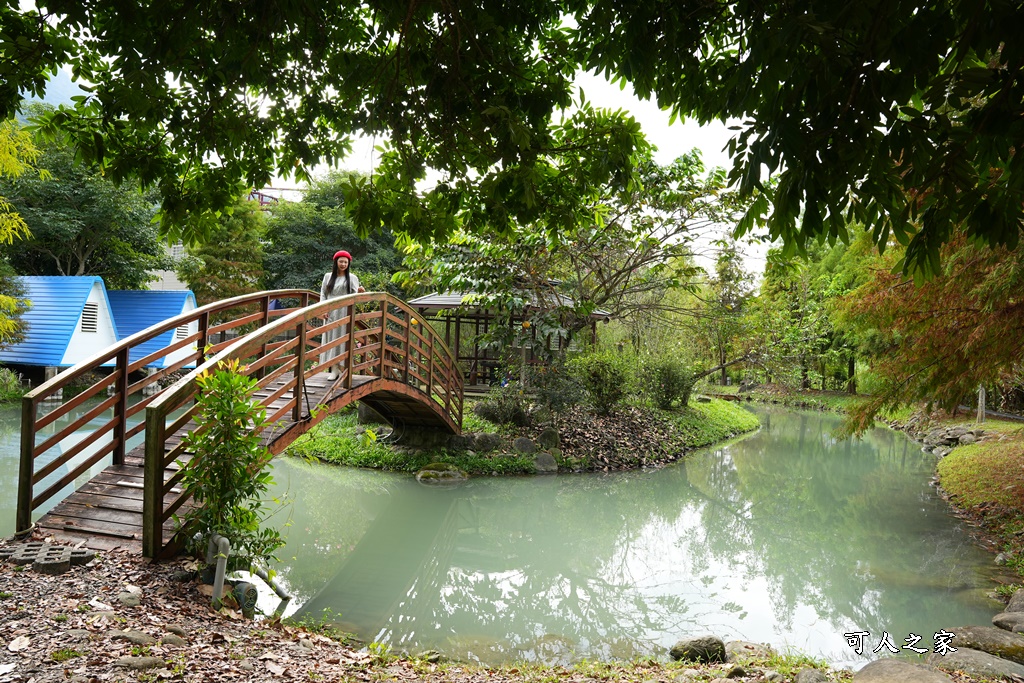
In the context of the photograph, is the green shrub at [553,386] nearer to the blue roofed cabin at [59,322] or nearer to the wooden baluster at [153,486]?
the wooden baluster at [153,486]

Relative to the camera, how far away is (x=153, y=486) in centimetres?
448

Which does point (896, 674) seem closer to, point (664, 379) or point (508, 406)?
point (508, 406)

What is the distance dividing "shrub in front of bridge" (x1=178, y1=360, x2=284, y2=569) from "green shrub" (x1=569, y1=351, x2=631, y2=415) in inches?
352

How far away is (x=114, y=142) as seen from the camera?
3.95m

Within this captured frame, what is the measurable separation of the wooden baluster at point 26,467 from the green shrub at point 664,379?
1271 centimetres

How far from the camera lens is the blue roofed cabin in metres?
15.5

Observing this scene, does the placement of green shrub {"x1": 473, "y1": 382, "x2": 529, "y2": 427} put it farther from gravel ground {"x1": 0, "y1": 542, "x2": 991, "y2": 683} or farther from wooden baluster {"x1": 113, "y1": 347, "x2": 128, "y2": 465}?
gravel ground {"x1": 0, "y1": 542, "x2": 991, "y2": 683}

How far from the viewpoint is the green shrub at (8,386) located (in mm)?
14547

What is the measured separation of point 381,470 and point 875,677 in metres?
8.19

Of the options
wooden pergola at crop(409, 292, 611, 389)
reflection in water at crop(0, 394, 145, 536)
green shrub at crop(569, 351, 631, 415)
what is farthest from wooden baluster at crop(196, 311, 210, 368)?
green shrub at crop(569, 351, 631, 415)

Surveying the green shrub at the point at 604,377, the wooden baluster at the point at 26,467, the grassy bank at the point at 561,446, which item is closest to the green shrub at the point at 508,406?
the grassy bank at the point at 561,446

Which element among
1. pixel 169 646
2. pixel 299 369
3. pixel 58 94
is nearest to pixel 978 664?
pixel 169 646

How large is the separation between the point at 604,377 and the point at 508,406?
95.1 inches

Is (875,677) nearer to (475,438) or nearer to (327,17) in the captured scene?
(327,17)
